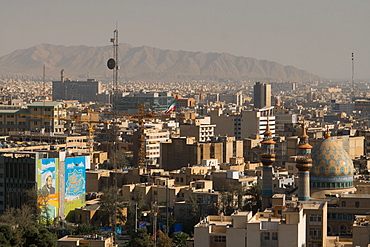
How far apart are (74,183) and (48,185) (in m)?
1.67

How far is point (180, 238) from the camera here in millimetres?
31562

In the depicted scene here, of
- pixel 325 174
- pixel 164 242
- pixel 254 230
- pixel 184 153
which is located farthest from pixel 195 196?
pixel 254 230

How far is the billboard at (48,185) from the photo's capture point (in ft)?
120

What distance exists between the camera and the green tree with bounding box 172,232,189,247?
31172 mm

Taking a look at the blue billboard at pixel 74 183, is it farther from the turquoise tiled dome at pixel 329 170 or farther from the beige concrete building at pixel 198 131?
the beige concrete building at pixel 198 131

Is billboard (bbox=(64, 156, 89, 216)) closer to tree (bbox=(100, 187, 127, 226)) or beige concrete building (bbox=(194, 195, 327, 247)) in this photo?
tree (bbox=(100, 187, 127, 226))

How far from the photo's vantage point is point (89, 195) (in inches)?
1638

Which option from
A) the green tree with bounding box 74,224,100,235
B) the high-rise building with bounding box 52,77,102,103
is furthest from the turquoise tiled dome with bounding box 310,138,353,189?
the high-rise building with bounding box 52,77,102,103

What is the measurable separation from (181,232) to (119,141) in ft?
105

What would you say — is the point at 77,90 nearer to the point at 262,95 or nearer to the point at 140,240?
the point at 262,95

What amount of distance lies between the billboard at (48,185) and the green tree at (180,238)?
6351 millimetres

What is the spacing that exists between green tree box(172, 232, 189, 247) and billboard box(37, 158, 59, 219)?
635cm

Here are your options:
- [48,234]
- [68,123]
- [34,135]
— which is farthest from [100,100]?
[48,234]

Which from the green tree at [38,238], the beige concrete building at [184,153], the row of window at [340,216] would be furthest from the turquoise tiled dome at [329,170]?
the beige concrete building at [184,153]
